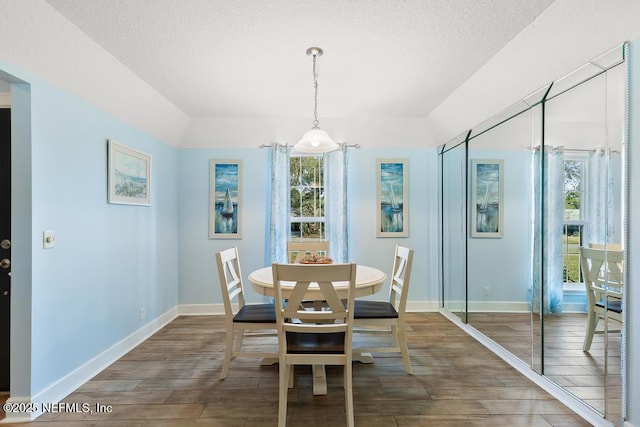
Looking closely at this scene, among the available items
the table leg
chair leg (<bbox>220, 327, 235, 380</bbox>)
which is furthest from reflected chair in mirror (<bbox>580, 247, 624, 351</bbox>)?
chair leg (<bbox>220, 327, 235, 380</bbox>)

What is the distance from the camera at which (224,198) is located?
13.3 feet

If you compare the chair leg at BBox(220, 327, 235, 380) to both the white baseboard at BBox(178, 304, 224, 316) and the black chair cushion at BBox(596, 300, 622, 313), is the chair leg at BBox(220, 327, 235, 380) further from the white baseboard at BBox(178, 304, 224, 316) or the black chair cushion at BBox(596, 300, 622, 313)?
the black chair cushion at BBox(596, 300, 622, 313)

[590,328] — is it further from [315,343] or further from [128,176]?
[128,176]

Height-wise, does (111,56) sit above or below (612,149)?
above

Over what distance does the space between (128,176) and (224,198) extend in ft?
4.01

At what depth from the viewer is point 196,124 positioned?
388 cm

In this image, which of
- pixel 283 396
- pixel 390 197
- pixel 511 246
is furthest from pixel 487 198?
pixel 283 396

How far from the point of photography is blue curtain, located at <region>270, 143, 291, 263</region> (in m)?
3.93

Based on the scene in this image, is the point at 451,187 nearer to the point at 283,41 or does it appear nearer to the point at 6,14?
the point at 283,41

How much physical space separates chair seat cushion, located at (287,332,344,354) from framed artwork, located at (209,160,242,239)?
2.28 meters

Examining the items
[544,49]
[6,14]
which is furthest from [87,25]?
[544,49]

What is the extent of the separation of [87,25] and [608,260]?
3.36m

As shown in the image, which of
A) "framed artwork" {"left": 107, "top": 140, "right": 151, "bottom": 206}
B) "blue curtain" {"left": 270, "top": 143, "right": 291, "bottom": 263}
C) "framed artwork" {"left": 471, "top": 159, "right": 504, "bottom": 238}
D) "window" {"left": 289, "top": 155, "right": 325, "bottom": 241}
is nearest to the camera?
"framed artwork" {"left": 107, "top": 140, "right": 151, "bottom": 206}

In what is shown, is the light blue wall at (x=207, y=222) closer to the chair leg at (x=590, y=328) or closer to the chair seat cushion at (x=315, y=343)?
the chair seat cushion at (x=315, y=343)
